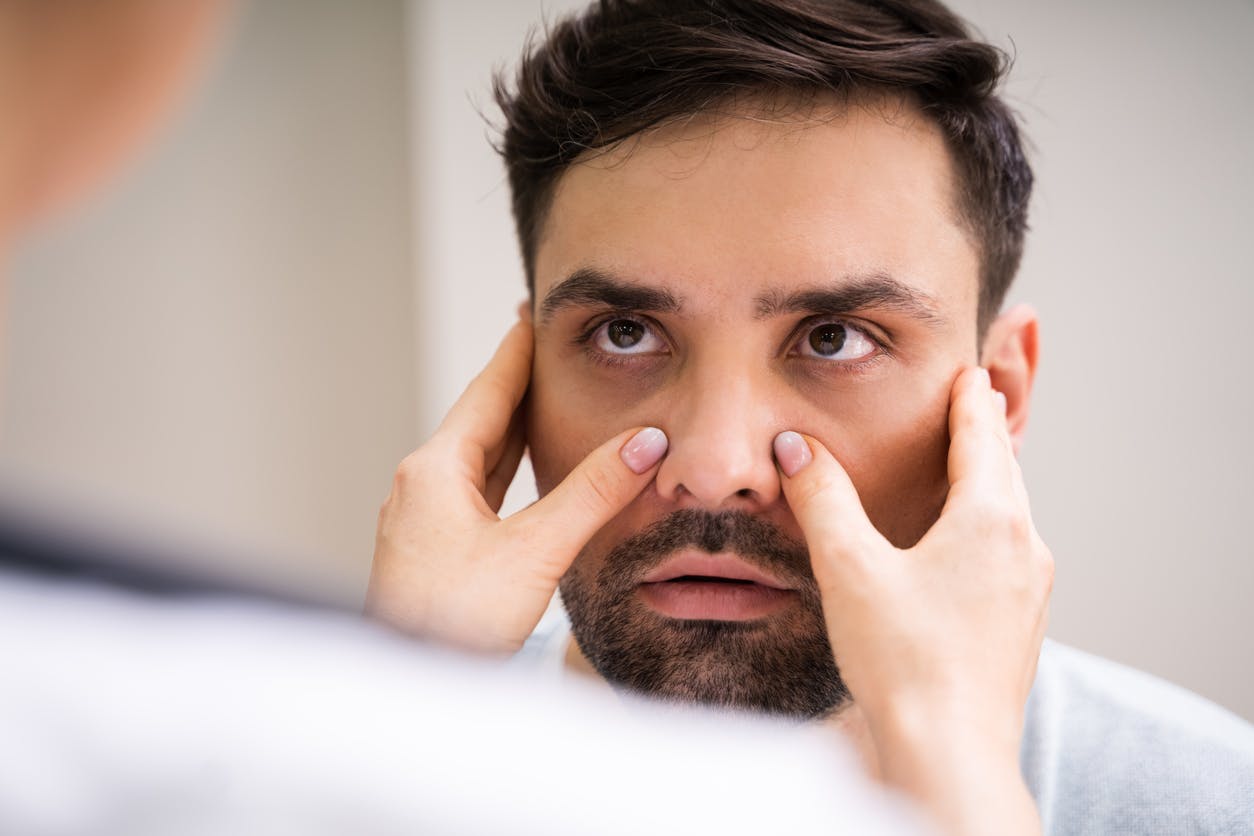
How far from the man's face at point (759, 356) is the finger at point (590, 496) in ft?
0.11

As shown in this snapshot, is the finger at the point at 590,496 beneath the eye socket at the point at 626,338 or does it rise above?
beneath

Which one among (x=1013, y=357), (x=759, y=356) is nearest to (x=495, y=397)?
(x=759, y=356)

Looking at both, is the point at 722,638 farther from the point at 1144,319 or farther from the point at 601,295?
the point at 1144,319

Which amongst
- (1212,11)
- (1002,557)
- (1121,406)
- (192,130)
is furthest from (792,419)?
(192,130)

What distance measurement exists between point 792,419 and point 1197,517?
1.33 meters

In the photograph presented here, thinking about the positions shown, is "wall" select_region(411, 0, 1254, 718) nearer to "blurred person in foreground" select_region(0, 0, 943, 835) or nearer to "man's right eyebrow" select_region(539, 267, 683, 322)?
"man's right eyebrow" select_region(539, 267, 683, 322)

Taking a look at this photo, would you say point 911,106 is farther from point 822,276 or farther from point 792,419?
point 792,419

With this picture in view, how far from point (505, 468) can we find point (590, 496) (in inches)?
13.4

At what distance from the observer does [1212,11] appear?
6.69 ft

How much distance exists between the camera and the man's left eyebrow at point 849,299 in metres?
1.27

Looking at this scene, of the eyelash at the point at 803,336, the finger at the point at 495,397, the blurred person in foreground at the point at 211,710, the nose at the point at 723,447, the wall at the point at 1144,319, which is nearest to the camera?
the blurred person in foreground at the point at 211,710

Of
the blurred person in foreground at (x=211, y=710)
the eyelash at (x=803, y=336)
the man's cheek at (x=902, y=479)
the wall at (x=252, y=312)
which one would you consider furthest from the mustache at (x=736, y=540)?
the wall at (x=252, y=312)

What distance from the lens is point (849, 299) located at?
1.28 meters

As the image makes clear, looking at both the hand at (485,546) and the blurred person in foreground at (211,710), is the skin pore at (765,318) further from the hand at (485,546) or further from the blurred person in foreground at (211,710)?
the blurred person in foreground at (211,710)
